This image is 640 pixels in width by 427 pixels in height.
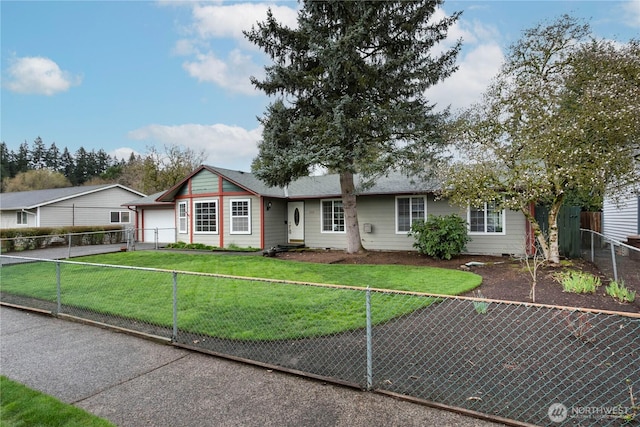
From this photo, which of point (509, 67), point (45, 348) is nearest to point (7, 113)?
point (45, 348)

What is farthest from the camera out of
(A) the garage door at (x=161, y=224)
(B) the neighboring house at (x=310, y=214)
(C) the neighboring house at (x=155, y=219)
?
(C) the neighboring house at (x=155, y=219)

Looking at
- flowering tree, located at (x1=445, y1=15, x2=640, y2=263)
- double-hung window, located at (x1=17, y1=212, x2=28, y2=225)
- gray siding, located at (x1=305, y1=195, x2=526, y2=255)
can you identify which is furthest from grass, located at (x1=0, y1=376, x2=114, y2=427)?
double-hung window, located at (x1=17, y1=212, x2=28, y2=225)

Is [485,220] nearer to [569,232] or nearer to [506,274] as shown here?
[569,232]

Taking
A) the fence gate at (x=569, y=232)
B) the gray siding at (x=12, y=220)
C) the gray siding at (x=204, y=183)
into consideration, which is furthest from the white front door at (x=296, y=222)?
the gray siding at (x=12, y=220)

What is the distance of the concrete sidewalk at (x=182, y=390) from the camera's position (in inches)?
105

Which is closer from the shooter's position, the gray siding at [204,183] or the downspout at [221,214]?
the downspout at [221,214]

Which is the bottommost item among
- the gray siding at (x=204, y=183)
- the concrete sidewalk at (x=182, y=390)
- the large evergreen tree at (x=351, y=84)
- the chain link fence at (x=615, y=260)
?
the concrete sidewalk at (x=182, y=390)

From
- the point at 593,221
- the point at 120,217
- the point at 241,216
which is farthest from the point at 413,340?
the point at 120,217

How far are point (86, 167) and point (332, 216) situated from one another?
2238 inches

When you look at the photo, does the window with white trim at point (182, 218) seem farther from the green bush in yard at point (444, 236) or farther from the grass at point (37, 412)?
the grass at point (37, 412)

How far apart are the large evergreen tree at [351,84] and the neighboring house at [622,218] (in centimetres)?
678

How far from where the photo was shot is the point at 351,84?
1189 centimetres

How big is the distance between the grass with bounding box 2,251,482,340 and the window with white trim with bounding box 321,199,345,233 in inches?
171

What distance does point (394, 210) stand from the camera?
45.9 ft
